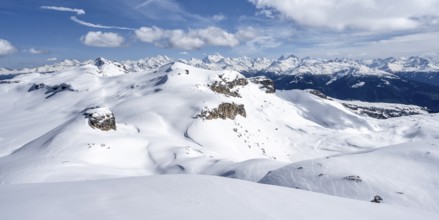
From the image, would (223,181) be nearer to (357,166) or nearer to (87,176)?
(357,166)

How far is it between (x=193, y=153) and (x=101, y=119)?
23.7 m

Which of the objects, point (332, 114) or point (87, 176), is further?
point (332, 114)

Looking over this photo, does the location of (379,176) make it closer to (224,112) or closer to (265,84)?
(224,112)

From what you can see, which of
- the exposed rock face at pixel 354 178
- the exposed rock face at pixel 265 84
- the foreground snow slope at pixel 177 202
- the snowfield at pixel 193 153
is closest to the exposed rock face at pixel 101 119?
the snowfield at pixel 193 153

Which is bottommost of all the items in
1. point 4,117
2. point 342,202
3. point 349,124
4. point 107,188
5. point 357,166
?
point 349,124

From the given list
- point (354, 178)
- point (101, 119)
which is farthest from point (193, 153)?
point (354, 178)

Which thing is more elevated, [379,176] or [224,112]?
[379,176]

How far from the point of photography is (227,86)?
132375 mm

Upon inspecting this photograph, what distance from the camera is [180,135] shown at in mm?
88312

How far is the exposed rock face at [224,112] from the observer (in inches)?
3893

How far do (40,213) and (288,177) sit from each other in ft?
83.0

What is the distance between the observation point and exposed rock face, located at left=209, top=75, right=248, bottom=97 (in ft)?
418

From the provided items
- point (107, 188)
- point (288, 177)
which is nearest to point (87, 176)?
point (288, 177)

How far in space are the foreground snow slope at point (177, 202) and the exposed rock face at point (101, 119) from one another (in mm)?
62508
